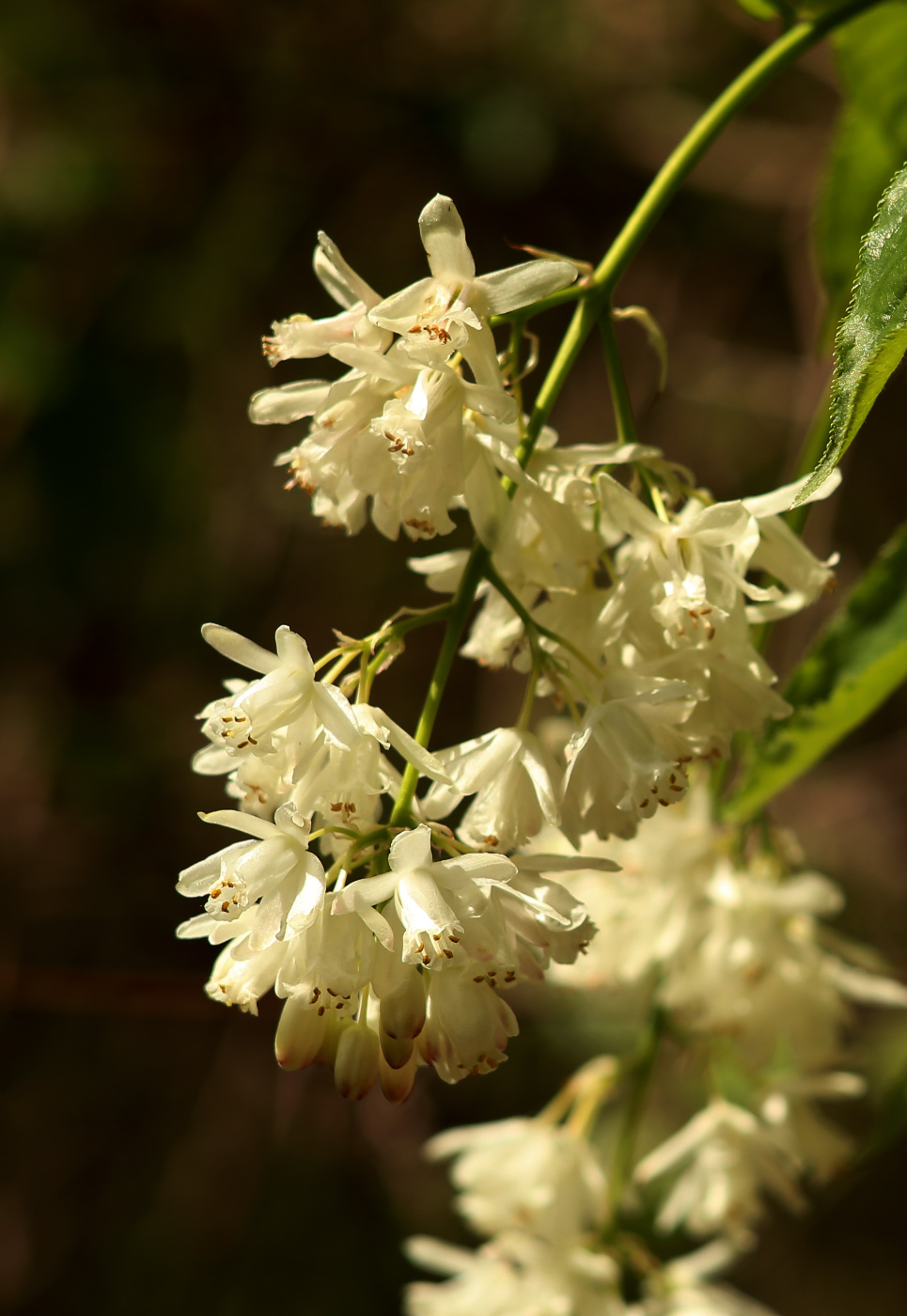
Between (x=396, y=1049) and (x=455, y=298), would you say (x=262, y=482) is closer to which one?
(x=455, y=298)

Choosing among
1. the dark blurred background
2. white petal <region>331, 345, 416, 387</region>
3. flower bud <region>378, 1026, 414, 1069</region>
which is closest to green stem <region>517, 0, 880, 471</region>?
white petal <region>331, 345, 416, 387</region>

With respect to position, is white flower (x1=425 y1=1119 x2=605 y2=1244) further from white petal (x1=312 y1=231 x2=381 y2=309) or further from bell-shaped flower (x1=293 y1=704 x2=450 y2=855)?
white petal (x1=312 y1=231 x2=381 y2=309)

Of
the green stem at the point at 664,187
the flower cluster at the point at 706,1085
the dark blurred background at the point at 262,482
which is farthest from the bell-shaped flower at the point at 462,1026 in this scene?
the dark blurred background at the point at 262,482

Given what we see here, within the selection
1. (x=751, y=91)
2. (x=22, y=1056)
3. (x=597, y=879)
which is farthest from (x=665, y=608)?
(x=22, y=1056)

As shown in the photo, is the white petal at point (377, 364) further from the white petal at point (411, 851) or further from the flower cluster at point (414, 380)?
the white petal at point (411, 851)

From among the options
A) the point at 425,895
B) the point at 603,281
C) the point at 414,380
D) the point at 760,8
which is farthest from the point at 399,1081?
the point at 760,8

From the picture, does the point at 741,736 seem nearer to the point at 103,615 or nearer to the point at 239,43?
the point at 103,615
